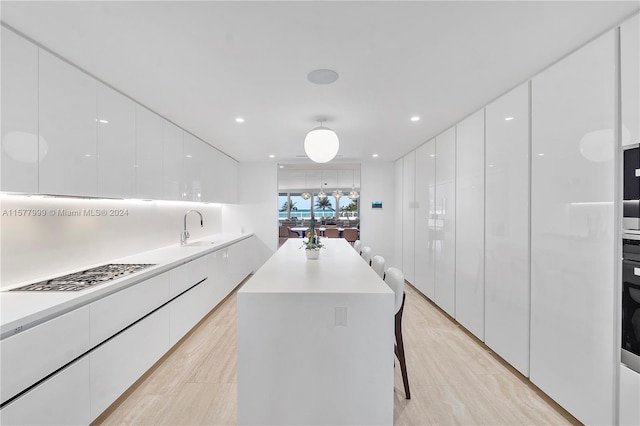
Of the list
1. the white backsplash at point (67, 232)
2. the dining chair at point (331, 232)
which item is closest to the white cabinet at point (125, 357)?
the white backsplash at point (67, 232)

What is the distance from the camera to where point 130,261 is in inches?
109

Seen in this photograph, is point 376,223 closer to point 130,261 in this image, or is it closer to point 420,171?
point 420,171

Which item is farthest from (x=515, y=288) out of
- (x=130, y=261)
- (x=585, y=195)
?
(x=130, y=261)

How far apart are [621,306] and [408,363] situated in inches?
63.1

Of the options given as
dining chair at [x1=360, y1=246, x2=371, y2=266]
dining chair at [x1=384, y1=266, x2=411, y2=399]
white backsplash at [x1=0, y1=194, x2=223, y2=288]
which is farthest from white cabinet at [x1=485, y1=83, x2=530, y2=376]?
white backsplash at [x1=0, y1=194, x2=223, y2=288]

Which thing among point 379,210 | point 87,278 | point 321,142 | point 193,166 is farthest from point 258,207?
point 87,278

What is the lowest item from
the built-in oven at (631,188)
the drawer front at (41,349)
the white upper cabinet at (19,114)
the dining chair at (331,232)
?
the drawer front at (41,349)

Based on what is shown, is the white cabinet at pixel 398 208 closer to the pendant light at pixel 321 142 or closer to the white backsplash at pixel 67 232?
the pendant light at pixel 321 142

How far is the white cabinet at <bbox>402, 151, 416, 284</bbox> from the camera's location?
16.7 feet

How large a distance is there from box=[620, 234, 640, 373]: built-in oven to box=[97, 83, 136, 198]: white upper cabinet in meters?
3.60

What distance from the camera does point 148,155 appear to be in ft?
9.41

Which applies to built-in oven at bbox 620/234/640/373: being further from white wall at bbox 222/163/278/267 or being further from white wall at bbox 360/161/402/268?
white wall at bbox 222/163/278/267

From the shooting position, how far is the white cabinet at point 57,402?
134 centimetres

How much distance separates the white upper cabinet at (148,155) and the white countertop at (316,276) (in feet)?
4.93
